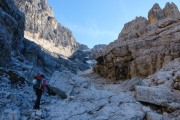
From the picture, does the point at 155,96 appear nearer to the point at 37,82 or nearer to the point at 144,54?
the point at 37,82

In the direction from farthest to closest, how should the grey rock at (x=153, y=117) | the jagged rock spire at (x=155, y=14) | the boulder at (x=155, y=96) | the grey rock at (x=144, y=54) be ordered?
the jagged rock spire at (x=155, y=14), the grey rock at (x=144, y=54), the boulder at (x=155, y=96), the grey rock at (x=153, y=117)

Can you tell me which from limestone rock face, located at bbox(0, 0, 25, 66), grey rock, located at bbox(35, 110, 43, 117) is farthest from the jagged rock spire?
grey rock, located at bbox(35, 110, 43, 117)

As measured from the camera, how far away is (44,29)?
14600 centimetres

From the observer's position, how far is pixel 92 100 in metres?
16.8

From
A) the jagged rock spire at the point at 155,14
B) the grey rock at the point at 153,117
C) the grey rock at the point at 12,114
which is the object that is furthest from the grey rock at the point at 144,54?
the jagged rock spire at the point at 155,14

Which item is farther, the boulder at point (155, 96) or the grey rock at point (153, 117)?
the boulder at point (155, 96)

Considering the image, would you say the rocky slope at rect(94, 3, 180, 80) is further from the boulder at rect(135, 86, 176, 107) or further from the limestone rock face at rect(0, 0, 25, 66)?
the limestone rock face at rect(0, 0, 25, 66)

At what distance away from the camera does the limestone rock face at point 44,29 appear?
137 metres

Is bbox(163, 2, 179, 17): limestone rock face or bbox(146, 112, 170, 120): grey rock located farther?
bbox(163, 2, 179, 17): limestone rock face

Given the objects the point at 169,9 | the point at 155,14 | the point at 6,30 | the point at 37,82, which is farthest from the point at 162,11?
the point at 37,82

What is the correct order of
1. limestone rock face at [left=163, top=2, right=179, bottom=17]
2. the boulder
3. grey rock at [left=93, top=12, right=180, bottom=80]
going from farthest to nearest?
limestone rock face at [left=163, top=2, right=179, bottom=17] → grey rock at [left=93, top=12, right=180, bottom=80] → the boulder

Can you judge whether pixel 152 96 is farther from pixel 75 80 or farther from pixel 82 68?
pixel 82 68

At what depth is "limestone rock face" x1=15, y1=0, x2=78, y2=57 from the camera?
137 meters

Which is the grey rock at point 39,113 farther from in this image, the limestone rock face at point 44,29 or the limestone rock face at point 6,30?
the limestone rock face at point 44,29
